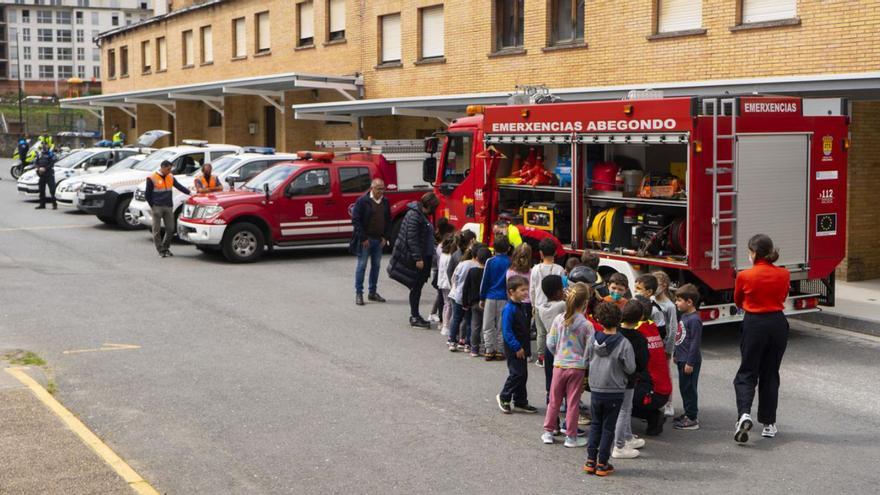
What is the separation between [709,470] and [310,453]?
9.47ft

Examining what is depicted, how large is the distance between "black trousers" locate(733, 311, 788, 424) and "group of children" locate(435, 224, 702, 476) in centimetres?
42

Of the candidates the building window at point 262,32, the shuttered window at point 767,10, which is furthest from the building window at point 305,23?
the shuttered window at point 767,10

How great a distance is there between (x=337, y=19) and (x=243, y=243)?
50.5 ft

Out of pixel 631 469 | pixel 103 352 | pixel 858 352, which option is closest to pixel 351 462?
pixel 631 469

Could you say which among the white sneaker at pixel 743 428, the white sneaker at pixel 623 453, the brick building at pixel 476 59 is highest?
the brick building at pixel 476 59

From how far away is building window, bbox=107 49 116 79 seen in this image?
53.7m

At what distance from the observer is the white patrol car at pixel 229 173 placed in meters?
21.4

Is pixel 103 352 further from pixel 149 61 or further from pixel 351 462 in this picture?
pixel 149 61

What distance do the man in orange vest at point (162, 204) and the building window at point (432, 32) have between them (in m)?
10.2

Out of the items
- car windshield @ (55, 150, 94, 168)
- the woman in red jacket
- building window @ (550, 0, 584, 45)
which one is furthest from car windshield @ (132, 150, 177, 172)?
the woman in red jacket

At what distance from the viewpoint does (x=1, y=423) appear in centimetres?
836

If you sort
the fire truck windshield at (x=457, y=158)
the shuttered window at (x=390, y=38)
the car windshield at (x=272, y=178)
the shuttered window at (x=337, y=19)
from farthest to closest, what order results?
the shuttered window at (x=337, y=19) < the shuttered window at (x=390, y=38) < the car windshield at (x=272, y=178) < the fire truck windshield at (x=457, y=158)

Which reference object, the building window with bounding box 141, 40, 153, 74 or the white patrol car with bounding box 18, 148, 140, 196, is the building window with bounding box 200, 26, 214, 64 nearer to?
the building window with bounding box 141, 40, 153, 74

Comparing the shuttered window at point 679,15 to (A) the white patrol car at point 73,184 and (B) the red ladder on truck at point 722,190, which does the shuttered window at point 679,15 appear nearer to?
(B) the red ladder on truck at point 722,190
